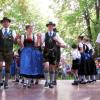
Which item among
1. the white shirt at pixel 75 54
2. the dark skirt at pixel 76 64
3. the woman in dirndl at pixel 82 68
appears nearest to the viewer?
the white shirt at pixel 75 54

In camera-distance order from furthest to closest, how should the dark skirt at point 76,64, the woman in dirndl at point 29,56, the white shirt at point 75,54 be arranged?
the dark skirt at point 76,64 → the white shirt at point 75,54 → the woman in dirndl at point 29,56

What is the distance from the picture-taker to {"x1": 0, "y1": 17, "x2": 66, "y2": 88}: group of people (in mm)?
12742

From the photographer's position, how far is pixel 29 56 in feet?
42.5

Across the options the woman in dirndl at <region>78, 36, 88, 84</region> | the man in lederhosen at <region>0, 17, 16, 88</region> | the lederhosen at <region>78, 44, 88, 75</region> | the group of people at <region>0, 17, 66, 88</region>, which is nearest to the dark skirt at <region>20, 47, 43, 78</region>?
the group of people at <region>0, 17, 66, 88</region>

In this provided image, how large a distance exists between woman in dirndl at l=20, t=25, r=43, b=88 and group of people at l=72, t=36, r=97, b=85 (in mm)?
2246

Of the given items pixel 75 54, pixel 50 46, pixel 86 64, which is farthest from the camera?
pixel 86 64

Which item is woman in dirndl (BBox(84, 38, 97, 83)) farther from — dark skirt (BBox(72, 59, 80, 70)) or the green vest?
the green vest

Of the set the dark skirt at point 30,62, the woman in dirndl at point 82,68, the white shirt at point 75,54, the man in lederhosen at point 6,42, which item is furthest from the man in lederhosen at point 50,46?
the woman in dirndl at point 82,68

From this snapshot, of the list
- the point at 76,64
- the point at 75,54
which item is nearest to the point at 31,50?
the point at 75,54

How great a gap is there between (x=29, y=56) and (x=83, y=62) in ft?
11.2

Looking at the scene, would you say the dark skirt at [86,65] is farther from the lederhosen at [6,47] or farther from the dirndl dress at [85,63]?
the lederhosen at [6,47]

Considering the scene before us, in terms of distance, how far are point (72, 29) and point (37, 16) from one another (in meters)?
7.78

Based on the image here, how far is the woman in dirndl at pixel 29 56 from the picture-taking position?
12.9 m

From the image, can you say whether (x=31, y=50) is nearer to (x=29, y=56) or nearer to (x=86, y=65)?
(x=29, y=56)
